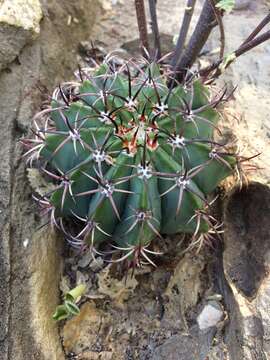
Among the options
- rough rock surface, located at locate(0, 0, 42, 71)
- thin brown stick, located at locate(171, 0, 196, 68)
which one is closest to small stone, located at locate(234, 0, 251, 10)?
thin brown stick, located at locate(171, 0, 196, 68)

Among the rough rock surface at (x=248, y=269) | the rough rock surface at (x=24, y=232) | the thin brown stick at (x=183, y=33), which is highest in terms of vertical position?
the thin brown stick at (x=183, y=33)

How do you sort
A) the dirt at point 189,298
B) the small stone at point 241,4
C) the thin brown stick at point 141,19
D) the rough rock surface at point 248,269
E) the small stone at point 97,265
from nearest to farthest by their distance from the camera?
the rough rock surface at point 248,269
the dirt at point 189,298
the small stone at point 97,265
the thin brown stick at point 141,19
the small stone at point 241,4

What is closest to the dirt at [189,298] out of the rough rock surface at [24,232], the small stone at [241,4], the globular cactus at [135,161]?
the rough rock surface at [24,232]

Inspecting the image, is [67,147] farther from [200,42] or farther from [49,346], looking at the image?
[200,42]

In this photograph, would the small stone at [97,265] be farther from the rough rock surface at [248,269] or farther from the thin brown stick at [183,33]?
the thin brown stick at [183,33]

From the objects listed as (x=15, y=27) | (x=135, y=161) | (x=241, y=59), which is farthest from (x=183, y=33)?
(x=135, y=161)

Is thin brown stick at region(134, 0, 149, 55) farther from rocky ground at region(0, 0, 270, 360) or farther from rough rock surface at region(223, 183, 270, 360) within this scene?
rough rock surface at region(223, 183, 270, 360)

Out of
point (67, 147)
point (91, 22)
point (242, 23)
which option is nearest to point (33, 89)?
point (67, 147)
